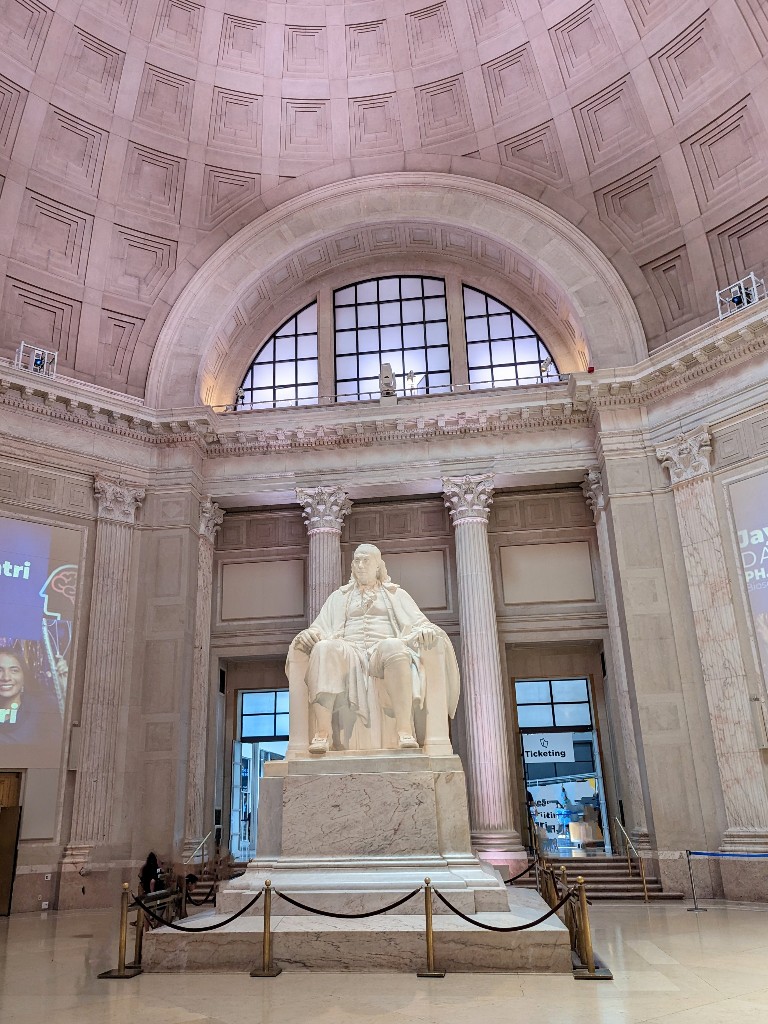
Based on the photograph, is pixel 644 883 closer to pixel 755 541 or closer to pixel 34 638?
pixel 755 541

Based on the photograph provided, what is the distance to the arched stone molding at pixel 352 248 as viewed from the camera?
15672mm

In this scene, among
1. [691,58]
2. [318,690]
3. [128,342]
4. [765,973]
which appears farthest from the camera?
[128,342]

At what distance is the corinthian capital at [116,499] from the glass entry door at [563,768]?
8.52 meters

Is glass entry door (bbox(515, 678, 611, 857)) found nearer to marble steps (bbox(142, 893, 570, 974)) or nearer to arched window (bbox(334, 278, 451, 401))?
arched window (bbox(334, 278, 451, 401))

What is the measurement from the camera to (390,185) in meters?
16.7

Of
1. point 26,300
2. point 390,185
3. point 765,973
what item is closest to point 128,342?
point 26,300

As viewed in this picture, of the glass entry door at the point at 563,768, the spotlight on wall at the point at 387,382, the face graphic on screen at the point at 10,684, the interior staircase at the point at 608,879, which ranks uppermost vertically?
the spotlight on wall at the point at 387,382

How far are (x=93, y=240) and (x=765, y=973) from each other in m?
15.7

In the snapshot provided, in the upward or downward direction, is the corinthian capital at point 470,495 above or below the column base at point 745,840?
above

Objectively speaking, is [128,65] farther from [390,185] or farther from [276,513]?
[276,513]

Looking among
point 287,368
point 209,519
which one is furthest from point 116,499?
point 287,368

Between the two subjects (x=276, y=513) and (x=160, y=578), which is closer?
(x=160, y=578)

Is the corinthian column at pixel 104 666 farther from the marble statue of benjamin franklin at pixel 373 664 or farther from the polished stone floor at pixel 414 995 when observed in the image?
the marble statue of benjamin franklin at pixel 373 664

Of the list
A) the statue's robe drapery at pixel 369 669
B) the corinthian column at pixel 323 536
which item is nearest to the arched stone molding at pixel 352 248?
the corinthian column at pixel 323 536
